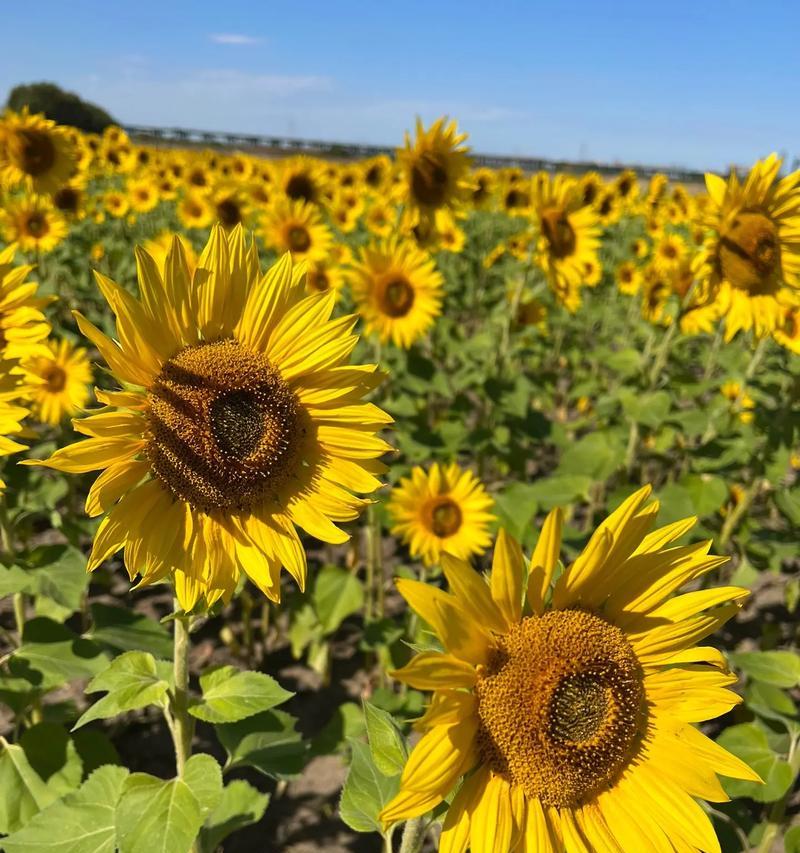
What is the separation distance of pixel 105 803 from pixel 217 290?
1.61m

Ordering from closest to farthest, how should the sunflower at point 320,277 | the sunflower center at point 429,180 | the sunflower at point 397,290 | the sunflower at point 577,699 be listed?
the sunflower at point 577,699 → the sunflower center at point 429,180 → the sunflower at point 397,290 → the sunflower at point 320,277

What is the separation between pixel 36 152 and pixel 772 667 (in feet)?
22.1

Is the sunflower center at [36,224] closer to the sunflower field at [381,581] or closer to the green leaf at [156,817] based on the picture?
the sunflower field at [381,581]

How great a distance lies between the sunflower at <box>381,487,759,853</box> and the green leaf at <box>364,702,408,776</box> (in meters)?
0.15

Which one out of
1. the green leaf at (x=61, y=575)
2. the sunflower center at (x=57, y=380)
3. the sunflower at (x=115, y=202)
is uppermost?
the sunflower at (x=115, y=202)

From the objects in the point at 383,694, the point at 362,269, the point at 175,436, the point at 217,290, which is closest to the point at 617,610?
the point at 175,436

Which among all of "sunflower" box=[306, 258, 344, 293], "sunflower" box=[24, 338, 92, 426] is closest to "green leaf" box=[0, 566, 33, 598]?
"sunflower" box=[24, 338, 92, 426]

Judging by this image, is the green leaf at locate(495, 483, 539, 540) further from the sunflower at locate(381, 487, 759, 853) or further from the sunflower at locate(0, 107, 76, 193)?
the sunflower at locate(0, 107, 76, 193)

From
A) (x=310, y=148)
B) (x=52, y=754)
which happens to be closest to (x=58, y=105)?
(x=310, y=148)

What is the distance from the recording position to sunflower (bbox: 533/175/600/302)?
4785 mm

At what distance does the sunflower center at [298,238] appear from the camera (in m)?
6.63

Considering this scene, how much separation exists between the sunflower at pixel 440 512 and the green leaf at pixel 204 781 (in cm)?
235

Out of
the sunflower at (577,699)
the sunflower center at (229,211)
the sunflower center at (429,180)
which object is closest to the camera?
the sunflower at (577,699)

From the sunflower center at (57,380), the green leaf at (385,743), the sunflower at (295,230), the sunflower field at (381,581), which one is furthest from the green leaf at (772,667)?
the sunflower at (295,230)
